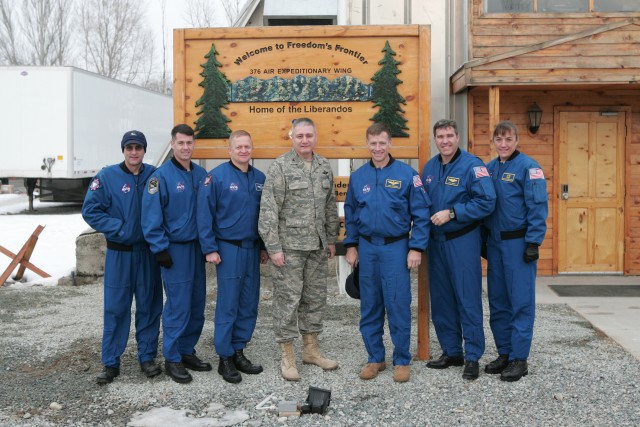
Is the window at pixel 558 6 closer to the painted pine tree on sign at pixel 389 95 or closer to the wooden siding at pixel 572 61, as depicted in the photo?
the wooden siding at pixel 572 61

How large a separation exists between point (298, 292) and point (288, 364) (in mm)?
533

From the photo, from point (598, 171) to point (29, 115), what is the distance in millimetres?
12084

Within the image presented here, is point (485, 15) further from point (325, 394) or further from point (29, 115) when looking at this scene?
point (29, 115)

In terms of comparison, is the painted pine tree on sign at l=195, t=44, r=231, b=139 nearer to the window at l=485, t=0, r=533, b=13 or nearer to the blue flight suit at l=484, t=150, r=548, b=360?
the blue flight suit at l=484, t=150, r=548, b=360

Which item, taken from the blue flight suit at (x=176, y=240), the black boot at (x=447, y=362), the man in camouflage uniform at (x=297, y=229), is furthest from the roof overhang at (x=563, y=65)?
the blue flight suit at (x=176, y=240)

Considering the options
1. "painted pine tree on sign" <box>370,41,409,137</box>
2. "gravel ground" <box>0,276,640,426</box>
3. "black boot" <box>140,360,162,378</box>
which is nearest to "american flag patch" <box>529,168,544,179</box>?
"painted pine tree on sign" <box>370,41,409,137</box>

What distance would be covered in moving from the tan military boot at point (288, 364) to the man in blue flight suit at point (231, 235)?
25 cm

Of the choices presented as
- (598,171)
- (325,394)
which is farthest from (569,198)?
(325,394)

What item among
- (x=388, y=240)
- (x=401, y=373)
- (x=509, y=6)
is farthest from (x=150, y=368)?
(x=509, y=6)

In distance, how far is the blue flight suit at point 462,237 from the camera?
15.8 ft

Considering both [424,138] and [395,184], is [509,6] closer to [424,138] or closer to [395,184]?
[424,138]

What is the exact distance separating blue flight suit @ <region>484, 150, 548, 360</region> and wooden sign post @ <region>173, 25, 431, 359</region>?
0.91 m

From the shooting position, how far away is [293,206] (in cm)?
495

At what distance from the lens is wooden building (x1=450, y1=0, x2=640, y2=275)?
8664 mm
